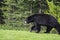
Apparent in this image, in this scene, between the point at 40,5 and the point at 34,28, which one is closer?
the point at 34,28

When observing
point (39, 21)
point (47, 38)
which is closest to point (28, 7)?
point (39, 21)

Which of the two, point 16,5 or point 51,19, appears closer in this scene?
point 51,19

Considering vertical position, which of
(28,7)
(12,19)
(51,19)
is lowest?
(12,19)

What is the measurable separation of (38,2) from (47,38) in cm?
1879

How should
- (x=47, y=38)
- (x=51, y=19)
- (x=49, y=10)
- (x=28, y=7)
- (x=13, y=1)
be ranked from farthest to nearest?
(x=13, y=1), (x=28, y=7), (x=49, y=10), (x=51, y=19), (x=47, y=38)

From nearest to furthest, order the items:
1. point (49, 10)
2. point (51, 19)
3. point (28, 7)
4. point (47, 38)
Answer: point (47, 38)
point (51, 19)
point (49, 10)
point (28, 7)

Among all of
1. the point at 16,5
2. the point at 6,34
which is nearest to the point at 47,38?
the point at 6,34

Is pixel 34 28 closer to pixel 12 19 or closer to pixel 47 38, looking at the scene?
pixel 47 38

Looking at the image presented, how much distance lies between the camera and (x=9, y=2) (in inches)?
1325

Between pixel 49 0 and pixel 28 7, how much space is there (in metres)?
2.86

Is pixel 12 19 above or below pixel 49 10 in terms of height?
below

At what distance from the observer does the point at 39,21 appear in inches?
519

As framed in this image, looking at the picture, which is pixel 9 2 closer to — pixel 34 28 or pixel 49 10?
pixel 49 10

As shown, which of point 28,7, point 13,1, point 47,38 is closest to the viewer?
point 47,38
